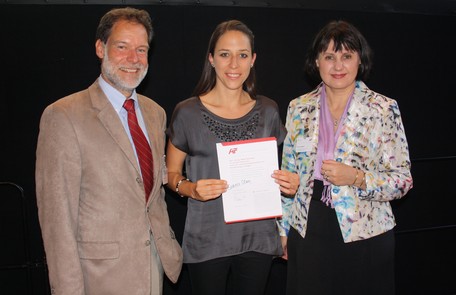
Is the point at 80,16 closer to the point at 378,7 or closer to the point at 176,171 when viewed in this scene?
the point at 176,171

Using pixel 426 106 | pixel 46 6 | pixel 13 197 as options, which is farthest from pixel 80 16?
pixel 426 106

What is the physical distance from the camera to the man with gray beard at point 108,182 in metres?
2.18

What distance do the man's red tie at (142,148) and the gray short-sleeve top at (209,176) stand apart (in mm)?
265

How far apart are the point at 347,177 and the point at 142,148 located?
123 cm

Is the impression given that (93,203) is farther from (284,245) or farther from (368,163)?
(368,163)

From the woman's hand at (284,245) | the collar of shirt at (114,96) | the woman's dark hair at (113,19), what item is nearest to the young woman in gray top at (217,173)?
the woman's hand at (284,245)

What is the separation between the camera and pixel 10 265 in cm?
410

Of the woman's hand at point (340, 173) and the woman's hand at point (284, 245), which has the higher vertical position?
the woman's hand at point (340, 173)

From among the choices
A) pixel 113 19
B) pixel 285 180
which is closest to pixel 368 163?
pixel 285 180

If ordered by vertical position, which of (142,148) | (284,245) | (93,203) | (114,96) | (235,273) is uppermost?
(114,96)

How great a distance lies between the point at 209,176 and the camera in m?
2.69

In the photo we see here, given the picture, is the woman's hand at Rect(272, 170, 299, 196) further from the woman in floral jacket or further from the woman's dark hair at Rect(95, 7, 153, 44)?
the woman's dark hair at Rect(95, 7, 153, 44)

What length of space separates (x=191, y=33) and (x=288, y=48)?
0.99 metres

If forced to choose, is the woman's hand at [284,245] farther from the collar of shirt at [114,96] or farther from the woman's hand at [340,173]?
the collar of shirt at [114,96]
